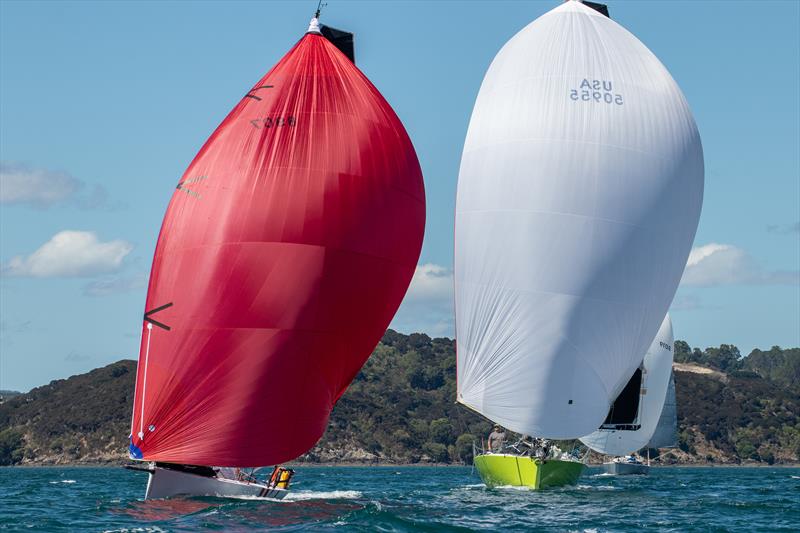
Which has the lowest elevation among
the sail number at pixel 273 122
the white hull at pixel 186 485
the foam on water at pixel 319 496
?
the foam on water at pixel 319 496

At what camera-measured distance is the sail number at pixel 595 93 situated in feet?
135

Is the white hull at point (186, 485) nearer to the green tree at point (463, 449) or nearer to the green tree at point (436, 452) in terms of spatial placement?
the green tree at point (436, 452)

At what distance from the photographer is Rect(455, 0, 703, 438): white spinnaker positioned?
40156 millimetres

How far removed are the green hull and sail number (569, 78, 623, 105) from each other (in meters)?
13.3

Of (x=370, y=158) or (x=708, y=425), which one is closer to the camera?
(x=370, y=158)

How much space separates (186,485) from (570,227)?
14890 mm

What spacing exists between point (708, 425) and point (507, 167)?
103600mm

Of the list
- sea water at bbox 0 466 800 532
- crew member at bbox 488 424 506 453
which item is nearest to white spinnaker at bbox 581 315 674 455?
crew member at bbox 488 424 506 453

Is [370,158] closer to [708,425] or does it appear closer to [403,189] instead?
[403,189]

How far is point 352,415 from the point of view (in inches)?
5221

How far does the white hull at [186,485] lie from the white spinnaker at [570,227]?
10788 millimetres

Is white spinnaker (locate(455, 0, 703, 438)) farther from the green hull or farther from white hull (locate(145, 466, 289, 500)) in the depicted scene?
white hull (locate(145, 466, 289, 500))

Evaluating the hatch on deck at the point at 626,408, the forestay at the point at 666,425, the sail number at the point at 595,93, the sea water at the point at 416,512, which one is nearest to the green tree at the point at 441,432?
the forestay at the point at 666,425

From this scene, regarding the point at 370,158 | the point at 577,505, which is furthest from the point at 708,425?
the point at 370,158
